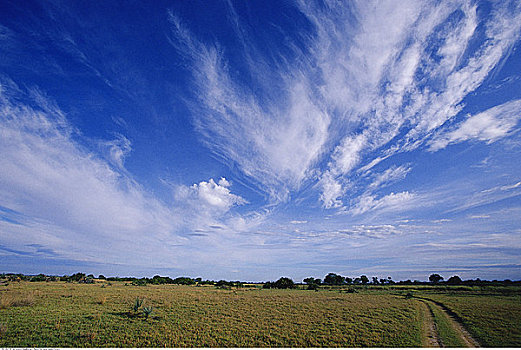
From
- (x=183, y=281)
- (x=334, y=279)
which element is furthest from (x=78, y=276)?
(x=334, y=279)

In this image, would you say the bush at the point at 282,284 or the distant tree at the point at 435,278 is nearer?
the bush at the point at 282,284

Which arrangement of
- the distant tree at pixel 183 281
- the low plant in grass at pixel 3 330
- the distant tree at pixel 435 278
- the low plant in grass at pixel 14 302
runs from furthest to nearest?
the distant tree at pixel 435 278
the distant tree at pixel 183 281
the low plant in grass at pixel 14 302
the low plant in grass at pixel 3 330

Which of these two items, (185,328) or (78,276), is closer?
(185,328)

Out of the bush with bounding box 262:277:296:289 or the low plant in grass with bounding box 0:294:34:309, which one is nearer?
the low plant in grass with bounding box 0:294:34:309

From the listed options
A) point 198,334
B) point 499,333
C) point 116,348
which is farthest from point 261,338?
point 499,333

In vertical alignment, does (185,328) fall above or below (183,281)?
below

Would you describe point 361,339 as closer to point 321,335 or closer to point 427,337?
point 321,335

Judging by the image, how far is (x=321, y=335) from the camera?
639 inches

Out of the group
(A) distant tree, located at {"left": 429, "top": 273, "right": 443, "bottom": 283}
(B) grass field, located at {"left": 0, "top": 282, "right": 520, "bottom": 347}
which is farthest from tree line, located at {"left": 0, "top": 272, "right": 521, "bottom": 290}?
(B) grass field, located at {"left": 0, "top": 282, "right": 520, "bottom": 347}

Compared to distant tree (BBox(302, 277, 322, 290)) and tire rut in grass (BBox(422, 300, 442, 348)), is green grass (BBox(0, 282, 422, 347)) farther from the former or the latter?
distant tree (BBox(302, 277, 322, 290))

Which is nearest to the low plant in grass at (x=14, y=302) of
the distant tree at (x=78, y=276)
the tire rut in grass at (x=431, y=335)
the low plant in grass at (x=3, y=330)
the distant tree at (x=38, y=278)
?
the low plant in grass at (x=3, y=330)

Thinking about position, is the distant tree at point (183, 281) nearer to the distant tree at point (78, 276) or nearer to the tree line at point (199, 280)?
the tree line at point (199, 280)

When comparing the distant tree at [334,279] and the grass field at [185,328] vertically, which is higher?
the distant tree at [334,279]

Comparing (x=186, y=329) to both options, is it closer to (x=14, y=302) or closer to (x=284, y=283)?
(x=14, y=302)
